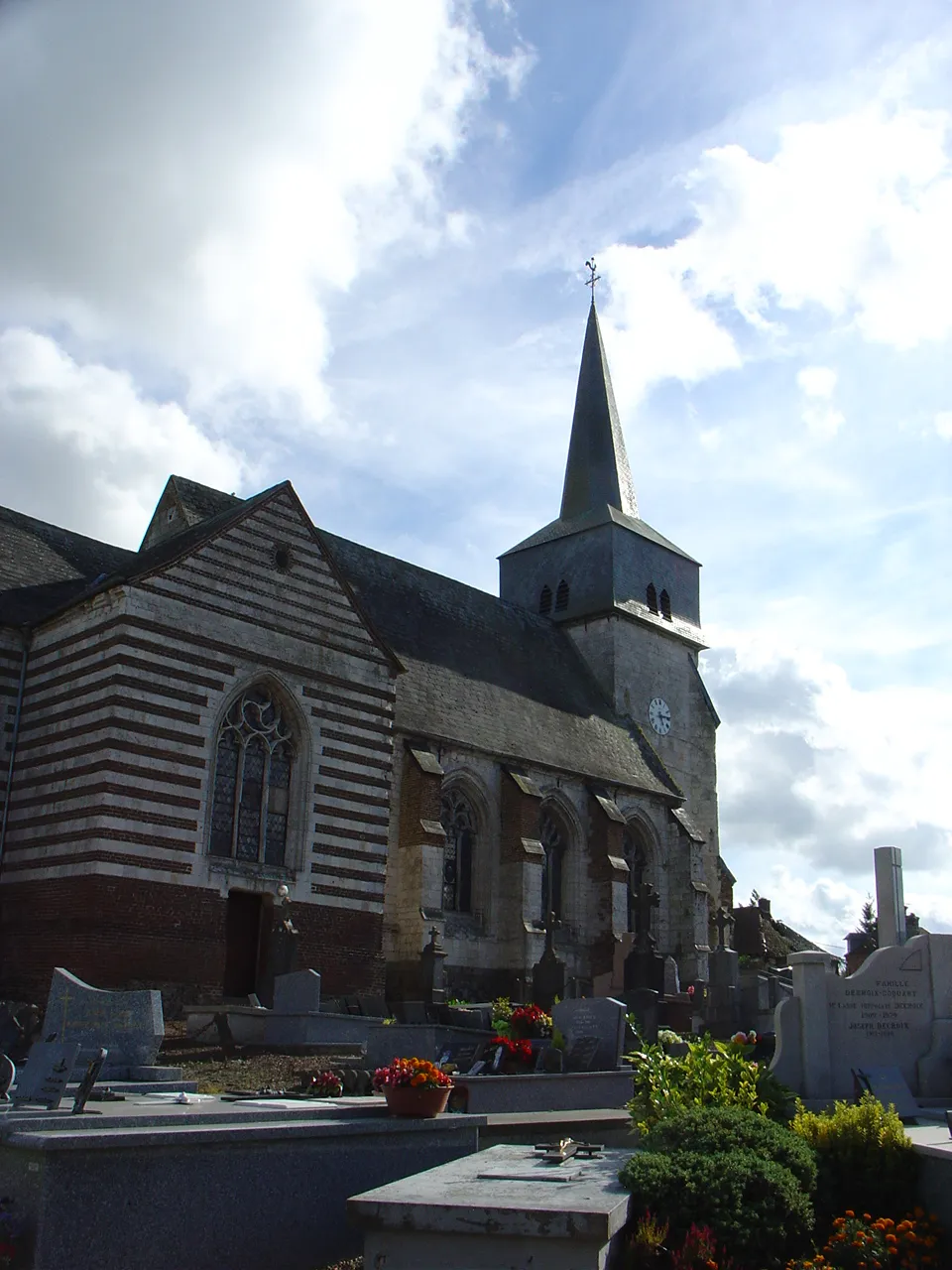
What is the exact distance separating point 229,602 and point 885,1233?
17068 mm

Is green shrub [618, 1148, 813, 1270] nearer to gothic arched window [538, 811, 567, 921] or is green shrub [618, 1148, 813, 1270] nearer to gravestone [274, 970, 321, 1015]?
gravestone [274, 970, 321, 1015]

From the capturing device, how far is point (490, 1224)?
6.71 m

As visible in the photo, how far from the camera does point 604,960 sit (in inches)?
1219

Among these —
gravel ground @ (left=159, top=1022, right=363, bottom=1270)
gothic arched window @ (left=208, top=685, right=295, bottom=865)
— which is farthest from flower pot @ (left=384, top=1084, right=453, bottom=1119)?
gothic arched window @ (left=208, top=685, right=295, bottom=865)

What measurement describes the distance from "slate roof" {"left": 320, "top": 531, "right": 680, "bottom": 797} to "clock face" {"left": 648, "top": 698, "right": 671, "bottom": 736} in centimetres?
200

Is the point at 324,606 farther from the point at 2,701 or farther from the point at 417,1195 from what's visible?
the point at 417,1195

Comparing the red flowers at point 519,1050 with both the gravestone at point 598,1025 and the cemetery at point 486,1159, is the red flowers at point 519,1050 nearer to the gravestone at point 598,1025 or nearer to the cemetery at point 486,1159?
the gravestone at point 598,1025

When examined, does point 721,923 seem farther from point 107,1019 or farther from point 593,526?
point 107,1019

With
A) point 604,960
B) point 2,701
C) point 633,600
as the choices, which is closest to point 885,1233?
point 2,701

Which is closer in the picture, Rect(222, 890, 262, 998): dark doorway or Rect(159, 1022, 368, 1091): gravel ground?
Rect(159, 1022, 368, 1091): gravel ground

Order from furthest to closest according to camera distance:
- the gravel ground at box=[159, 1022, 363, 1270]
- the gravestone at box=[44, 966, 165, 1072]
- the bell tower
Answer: the bell tower < the gravel ground at box=[159, 1022, 363, 1270] < the gravestone at box=[44, 966, 165, 1072]

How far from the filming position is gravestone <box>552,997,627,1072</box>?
1479 cm

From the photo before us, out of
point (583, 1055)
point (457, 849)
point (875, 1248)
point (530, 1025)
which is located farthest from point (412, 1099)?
point (457, 849)

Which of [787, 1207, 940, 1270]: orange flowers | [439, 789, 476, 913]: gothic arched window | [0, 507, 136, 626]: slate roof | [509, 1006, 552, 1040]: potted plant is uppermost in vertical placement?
[0, 507, 136, 626]: slate roof
